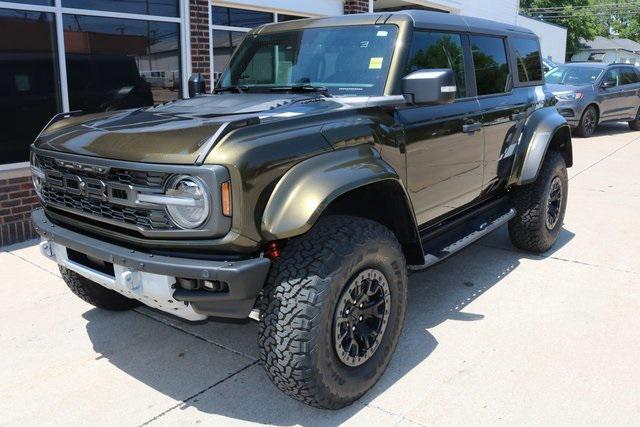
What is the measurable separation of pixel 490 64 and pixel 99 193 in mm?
3113

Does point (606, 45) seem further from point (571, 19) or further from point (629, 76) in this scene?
point (629, 76)

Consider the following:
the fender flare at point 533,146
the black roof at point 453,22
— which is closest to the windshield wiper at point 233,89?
the black roof at point 453,22

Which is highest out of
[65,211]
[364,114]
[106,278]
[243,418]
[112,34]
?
[112,34]

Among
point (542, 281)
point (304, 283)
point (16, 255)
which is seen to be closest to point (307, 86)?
point (304, 283)

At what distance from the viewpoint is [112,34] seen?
6.74 meters

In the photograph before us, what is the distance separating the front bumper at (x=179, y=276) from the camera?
2463 mm

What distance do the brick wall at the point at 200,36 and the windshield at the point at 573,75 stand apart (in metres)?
9.02

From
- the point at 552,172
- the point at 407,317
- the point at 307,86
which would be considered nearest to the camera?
the point at 307,86

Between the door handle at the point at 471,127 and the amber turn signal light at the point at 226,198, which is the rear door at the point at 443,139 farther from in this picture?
the amber turn signal light at the point at 226,198

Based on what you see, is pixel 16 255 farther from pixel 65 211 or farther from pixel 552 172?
pixel 552 172

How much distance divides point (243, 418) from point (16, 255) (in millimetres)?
3458

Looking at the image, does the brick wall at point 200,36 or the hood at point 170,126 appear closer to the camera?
the hood at point 170,126

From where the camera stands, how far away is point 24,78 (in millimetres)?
5926

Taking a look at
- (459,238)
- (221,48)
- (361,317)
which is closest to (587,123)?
(221,48)
